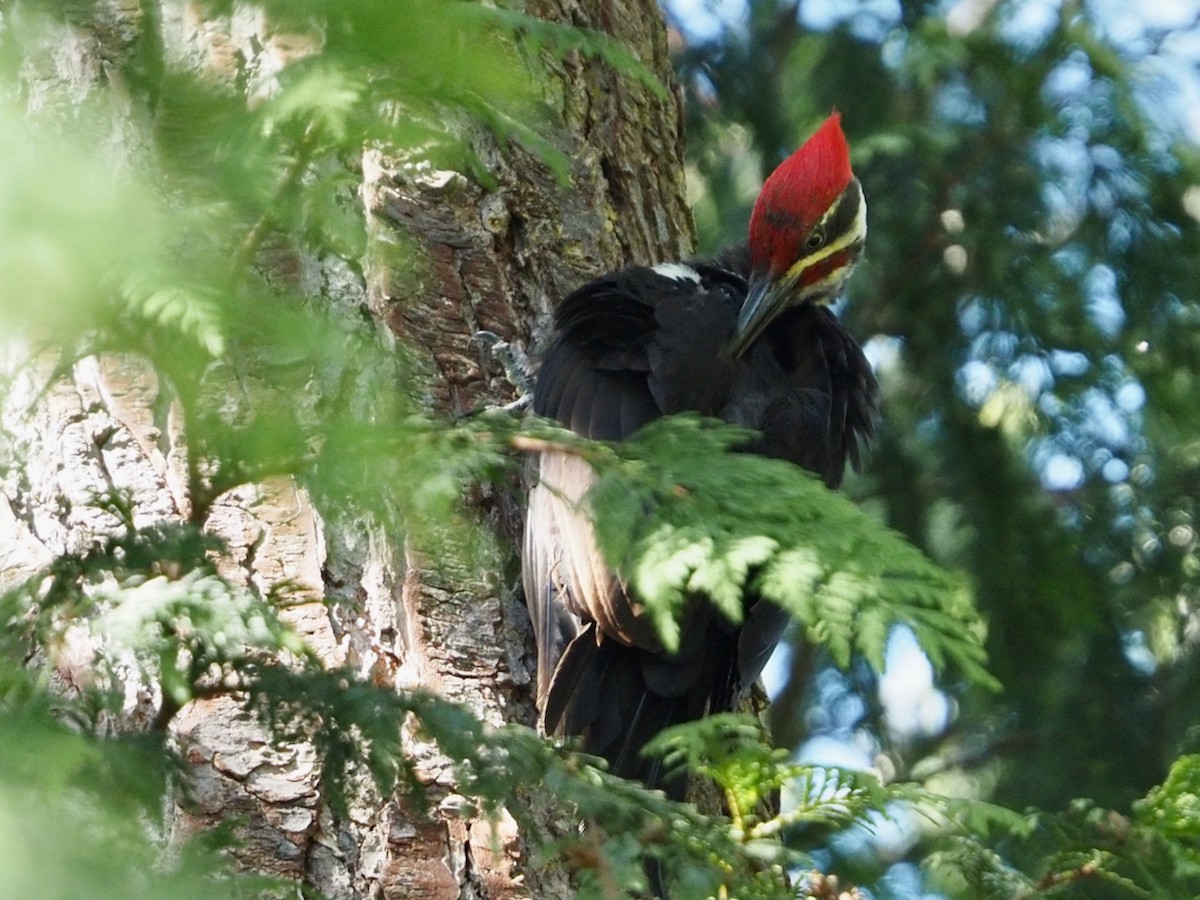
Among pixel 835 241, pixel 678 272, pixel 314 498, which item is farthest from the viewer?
pixel 835 241

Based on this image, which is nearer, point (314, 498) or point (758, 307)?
point (314, 498)

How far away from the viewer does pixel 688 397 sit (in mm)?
2908

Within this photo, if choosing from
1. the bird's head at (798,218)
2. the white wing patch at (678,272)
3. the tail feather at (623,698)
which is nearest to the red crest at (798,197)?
the bird's head at (798,218)

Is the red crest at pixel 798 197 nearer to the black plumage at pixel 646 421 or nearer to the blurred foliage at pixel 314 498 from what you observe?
the black plumage at pixel 646 421

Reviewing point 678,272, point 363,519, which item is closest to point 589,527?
point 363,519

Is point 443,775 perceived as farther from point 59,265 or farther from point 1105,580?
point 1105,580

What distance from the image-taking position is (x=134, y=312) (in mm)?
1218

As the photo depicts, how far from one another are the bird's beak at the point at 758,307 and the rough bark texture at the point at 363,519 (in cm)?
33

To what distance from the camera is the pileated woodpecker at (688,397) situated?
2.62 m

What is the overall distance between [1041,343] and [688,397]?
1744mm

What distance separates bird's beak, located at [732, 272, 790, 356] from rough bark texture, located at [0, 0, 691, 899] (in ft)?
1.08

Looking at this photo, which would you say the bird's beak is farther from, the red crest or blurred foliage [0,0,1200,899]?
blurred foliage [0,0,1200,899]

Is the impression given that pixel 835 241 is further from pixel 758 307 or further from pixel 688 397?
pixel 688 397

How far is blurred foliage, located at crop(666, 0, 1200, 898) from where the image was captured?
13.8 feet
